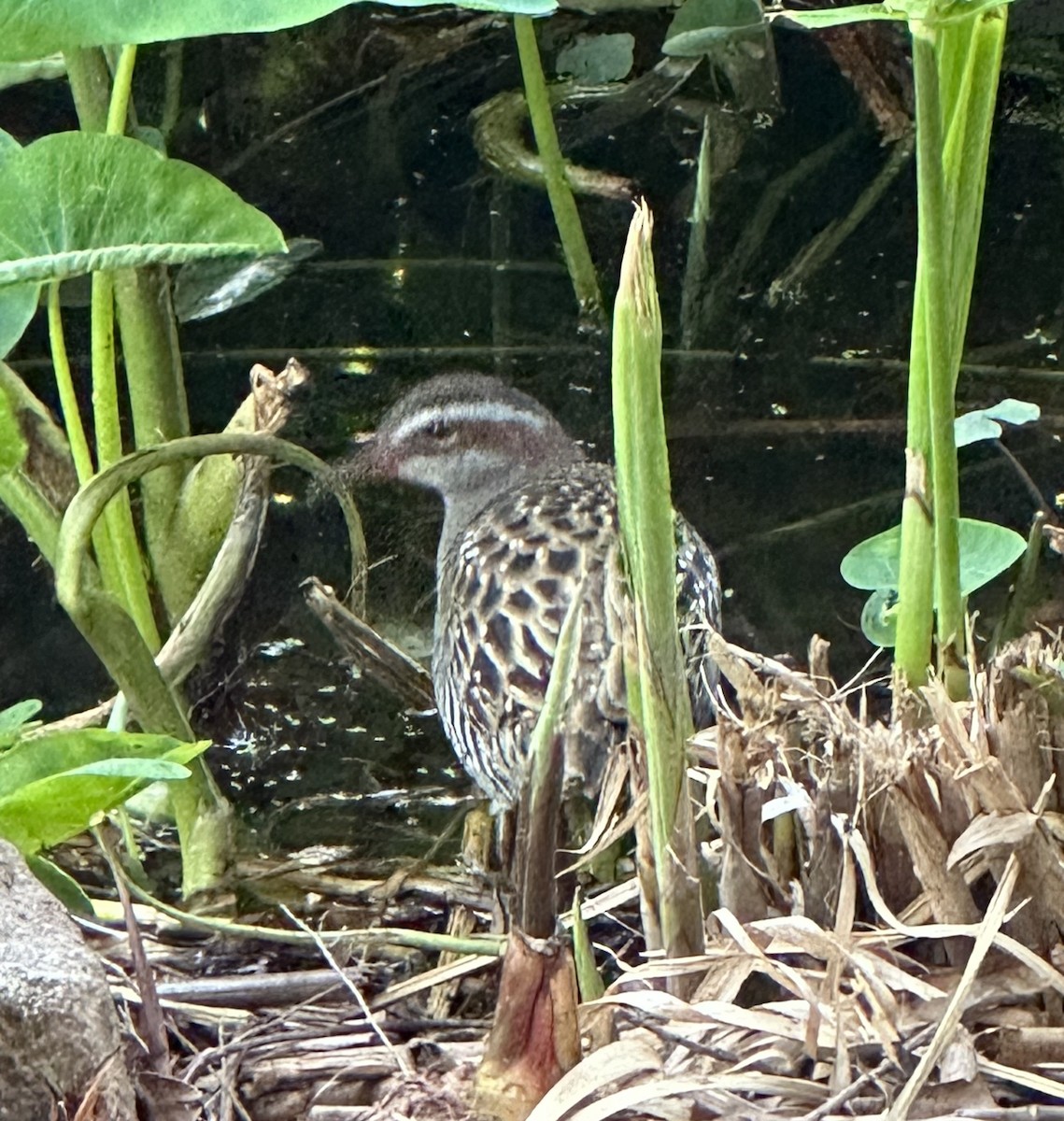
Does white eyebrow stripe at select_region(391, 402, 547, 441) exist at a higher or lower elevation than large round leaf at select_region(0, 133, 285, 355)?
lower

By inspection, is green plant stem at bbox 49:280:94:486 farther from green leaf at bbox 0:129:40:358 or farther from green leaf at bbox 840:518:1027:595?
green leaf at bbox 840:518:1027:595

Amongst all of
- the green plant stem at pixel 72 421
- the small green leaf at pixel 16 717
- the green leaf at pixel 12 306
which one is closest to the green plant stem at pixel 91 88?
the green plant stem at pixel 72 421

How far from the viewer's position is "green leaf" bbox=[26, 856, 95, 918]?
138 centimetres

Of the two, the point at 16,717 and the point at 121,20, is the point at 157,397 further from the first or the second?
the point at 121,20

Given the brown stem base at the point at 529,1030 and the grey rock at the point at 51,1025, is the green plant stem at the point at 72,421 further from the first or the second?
the brown stem base at the point at 529,1030

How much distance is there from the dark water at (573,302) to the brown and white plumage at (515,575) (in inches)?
5.9

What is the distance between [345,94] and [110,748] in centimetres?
202

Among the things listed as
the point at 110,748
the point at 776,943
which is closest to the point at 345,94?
the point at 110,748

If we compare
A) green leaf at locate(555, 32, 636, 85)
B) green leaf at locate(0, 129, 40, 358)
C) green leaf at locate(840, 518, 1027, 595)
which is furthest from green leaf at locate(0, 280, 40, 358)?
green leaf at locate(555, 32, 636, 85)

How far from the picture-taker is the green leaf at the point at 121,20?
1.28 metres

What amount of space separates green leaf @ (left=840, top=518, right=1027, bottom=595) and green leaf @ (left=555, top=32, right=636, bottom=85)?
160 centimetres

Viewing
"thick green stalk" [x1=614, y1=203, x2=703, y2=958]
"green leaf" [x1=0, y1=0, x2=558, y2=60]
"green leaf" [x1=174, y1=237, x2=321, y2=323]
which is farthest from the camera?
"green leaf" [x1=174, y1=237, x2=321, y2=323]

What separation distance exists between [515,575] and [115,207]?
69cm

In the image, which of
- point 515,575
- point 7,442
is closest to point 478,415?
point 515,575
